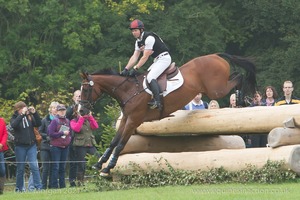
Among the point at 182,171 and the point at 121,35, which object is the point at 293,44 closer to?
the point at 121,35

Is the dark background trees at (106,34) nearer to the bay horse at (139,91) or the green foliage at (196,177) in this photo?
the bay horse at (139,91)

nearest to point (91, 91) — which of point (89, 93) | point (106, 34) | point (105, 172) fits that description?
point (89, 93)

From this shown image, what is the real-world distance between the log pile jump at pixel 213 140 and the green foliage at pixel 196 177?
0.33ft

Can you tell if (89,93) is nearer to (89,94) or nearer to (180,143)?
(89,94)

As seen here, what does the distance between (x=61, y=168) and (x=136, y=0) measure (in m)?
24.2

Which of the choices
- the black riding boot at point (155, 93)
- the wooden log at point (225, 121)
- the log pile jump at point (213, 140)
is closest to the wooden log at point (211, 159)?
the log pile jump at point (213, 140)

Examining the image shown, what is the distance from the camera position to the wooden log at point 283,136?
14570mm

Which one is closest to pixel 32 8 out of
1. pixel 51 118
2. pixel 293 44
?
pixel 293 44

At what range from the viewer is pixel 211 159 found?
50.5ft

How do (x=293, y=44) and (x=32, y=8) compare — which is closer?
(x=293, y=44)

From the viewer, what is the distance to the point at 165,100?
16.2 metres

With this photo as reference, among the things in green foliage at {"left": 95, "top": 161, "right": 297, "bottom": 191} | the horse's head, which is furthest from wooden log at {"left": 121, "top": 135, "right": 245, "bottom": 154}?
the horse's head

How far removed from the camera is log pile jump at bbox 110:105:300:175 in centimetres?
1461

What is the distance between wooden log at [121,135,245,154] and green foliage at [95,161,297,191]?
1.10 meters
